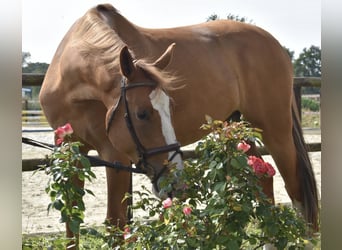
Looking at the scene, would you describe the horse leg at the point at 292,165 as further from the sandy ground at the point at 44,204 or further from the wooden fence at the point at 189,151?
the wooden fence at the point at 189,151

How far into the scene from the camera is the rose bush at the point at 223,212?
3.96 feet

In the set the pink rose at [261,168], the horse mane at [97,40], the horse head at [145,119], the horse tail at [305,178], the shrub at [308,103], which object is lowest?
the horse tail at [305,178]

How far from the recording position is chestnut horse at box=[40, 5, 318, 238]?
2.01m

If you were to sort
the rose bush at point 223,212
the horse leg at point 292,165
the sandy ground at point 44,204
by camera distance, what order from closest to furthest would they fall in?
the rose bush at point 223,212, the horse leg at point 292,165, the sandy ground at point 44,204

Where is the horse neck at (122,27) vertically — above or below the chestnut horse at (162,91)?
above

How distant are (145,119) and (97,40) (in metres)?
0.59

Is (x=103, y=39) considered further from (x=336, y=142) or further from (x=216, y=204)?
(x=336, y=142)

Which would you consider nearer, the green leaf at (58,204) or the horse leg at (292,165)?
the green leaf at (58,204)

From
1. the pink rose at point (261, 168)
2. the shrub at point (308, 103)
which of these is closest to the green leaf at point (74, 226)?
the pink rose at point (261, 168)

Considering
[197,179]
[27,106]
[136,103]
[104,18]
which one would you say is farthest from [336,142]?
[27,106]

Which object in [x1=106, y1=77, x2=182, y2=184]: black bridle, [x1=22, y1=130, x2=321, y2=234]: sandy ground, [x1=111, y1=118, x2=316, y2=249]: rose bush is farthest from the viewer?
[x1=22, y1=130, x2=321, y2=234]: sandy ground

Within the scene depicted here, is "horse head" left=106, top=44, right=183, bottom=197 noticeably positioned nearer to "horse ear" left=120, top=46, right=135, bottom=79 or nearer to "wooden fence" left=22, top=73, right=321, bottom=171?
"horse ear" left=120, top=46, right=135, bottom=79

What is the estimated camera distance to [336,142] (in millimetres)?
501

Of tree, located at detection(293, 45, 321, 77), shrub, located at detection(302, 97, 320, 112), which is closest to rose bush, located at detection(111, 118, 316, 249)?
tree, located at detection(293, 45, 321, 77)
